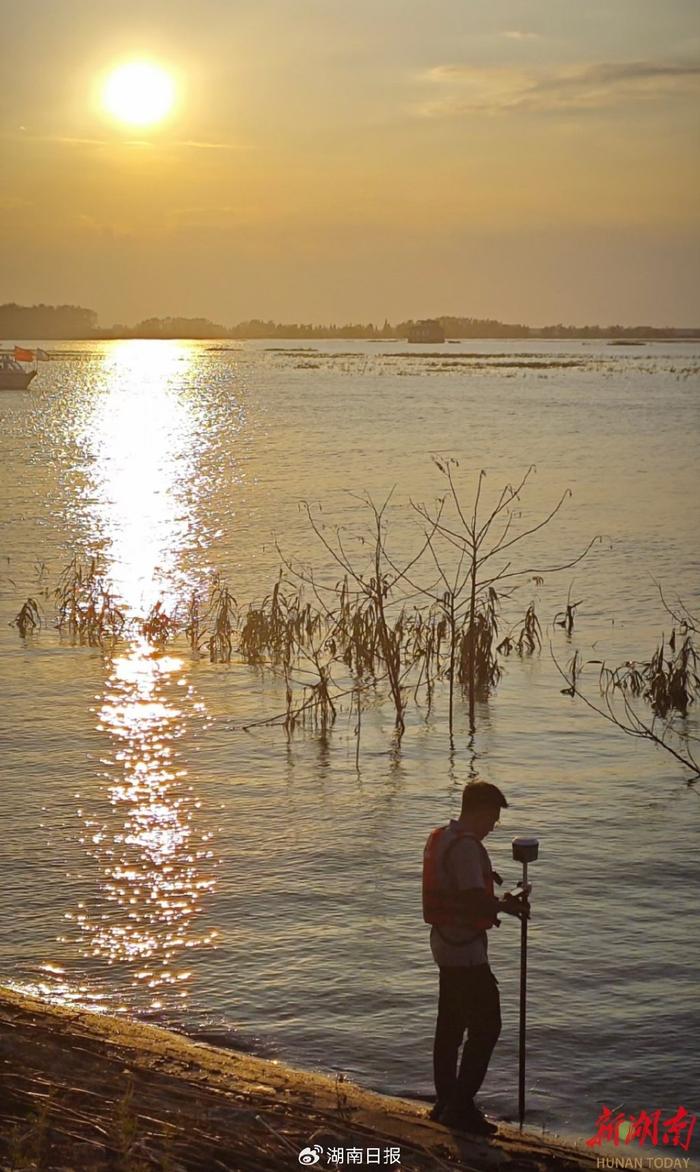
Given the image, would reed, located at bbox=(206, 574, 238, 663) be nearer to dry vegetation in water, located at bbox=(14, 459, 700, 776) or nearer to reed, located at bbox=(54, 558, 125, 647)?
dry vegetation in water, located at bbox=(14, 459, 700, 776)

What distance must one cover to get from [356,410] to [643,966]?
271 feet

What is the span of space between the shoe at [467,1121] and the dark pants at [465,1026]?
0.14 feet

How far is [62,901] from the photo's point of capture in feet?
38.7

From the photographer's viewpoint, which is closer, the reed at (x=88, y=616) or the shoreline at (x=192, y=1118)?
the shoreline at (x=192, y=1118)

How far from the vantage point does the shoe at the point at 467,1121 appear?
7.58m

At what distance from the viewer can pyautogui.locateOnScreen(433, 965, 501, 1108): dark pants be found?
745 cm

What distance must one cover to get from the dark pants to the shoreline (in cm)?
25

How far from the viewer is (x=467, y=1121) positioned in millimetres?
7617

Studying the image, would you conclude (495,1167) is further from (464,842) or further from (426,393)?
(426,393)

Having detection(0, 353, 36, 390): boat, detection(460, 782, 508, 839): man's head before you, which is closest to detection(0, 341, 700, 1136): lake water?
detection(460, 782, 508, 839): man's head

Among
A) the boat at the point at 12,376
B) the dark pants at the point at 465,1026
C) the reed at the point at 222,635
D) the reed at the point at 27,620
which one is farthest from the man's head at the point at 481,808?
the boat at the point at 12,376

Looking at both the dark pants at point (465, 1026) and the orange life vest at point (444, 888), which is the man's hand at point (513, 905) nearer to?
the orange life vest at point (444, 888)

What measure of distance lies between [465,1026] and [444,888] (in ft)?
3.26

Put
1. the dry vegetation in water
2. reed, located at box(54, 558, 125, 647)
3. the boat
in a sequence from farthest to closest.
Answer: the boat
reed, located at box(54, 558, 125, 647)
the dry vegetation in water
